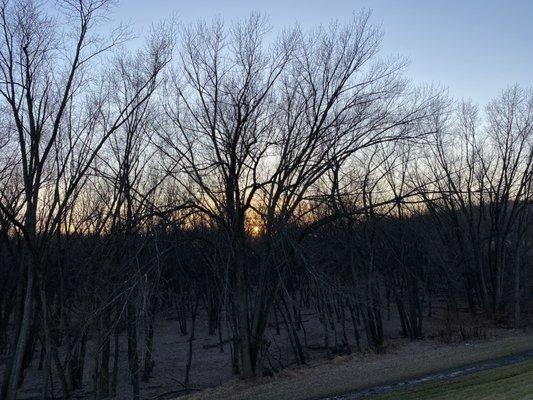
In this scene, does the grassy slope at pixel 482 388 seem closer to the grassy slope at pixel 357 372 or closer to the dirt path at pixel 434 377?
the dirt path at pixel 434 377

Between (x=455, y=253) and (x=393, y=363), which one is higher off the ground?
(x=455, y=253)

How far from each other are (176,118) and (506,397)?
10.6 m

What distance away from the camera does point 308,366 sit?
20.1 metres

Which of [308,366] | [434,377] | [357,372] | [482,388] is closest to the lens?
[482,388]

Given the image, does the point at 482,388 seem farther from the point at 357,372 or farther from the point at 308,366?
the point at 308,366

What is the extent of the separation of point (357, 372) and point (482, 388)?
23.8ft

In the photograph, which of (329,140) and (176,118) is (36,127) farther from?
(329,140)

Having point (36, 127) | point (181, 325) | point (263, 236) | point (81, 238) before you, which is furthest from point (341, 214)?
point (181, 325)

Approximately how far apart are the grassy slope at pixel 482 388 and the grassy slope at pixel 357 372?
2.50 metres

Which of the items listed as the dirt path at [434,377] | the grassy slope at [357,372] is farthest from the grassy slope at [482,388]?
the grassy slope at [357,372]

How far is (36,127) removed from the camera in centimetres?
1499

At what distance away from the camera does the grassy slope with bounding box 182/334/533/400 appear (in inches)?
566

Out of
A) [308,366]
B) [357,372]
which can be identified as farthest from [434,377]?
[308,366]

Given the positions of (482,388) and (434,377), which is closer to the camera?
(482,388)
